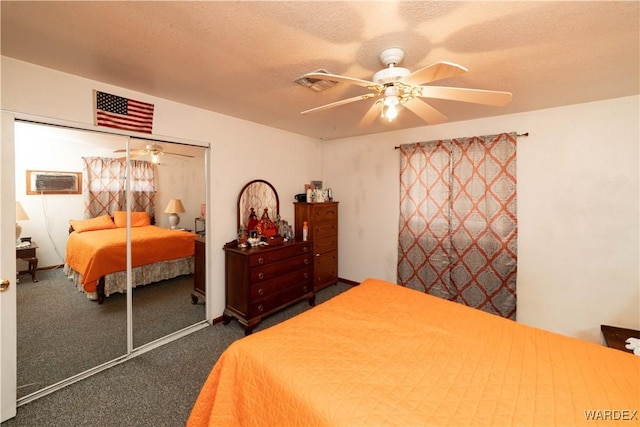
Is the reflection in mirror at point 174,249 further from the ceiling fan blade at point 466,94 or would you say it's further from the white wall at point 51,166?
the ceiling fan blade at point 466,94

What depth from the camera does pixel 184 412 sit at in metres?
1.81

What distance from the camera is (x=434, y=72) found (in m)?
1.23

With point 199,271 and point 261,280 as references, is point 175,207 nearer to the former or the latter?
point 199,271

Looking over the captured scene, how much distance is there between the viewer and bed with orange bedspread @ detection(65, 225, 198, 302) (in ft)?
7.17

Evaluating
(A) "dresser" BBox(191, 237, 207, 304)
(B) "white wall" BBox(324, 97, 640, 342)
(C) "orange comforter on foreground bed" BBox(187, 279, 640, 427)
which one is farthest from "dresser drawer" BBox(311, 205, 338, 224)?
(C) "orange comforter on foreground bed" BBox(187, 279, 640, 427)

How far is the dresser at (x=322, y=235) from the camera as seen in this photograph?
3.77 meters

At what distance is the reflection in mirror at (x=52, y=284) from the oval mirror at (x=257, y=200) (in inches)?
52.2

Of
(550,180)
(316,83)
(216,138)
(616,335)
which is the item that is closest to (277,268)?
(216,138)

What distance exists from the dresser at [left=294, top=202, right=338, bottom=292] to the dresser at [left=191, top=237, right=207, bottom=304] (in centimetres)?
139

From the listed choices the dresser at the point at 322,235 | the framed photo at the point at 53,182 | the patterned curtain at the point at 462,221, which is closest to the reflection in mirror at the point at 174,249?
the framed photo at the point at 53,182

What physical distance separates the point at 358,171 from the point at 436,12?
2836mm

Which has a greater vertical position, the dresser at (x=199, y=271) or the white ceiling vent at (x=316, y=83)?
the white ceiling vent at (x=316, y=83)

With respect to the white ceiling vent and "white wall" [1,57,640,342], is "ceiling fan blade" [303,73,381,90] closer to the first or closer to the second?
the white ceiling vent

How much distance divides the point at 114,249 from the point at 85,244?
22 cm
